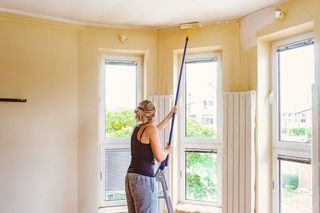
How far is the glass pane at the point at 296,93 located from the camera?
8.80 ft

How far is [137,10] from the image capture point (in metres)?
3.01

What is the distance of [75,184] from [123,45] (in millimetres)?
1477

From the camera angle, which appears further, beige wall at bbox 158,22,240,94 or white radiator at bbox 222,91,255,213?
beige wall at bbox 158,22,240,94

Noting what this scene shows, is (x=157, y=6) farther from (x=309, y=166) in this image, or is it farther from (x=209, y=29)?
(x=309, y=166)

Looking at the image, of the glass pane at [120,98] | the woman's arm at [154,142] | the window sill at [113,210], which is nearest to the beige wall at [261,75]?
the woman's arm at [154,142]

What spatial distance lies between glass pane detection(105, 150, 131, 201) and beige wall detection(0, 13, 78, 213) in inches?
14.2

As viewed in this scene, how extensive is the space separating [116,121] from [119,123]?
4cm

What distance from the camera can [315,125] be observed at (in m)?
2.36

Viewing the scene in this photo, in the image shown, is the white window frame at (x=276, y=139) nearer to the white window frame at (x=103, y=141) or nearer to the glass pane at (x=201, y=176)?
the glass pane at (x=201, y=176)

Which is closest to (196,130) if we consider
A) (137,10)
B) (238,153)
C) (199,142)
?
(199,142)

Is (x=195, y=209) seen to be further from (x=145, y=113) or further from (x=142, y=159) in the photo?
(x=145, y=113)

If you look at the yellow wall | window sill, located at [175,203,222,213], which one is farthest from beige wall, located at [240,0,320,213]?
window sill, located at [175,203,222,213]

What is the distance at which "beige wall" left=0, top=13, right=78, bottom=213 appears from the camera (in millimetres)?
2998

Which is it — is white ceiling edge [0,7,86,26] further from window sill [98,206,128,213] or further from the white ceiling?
window sill [98,206,128,213]
